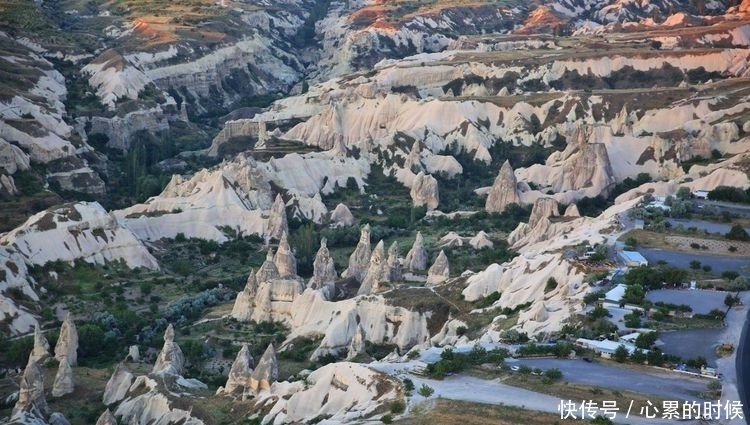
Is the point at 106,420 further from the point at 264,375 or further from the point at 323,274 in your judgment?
the point at 323,274

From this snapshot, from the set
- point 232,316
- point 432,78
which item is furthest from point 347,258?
point 432,78

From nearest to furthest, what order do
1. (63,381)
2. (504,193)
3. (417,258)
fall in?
(63,381), (417,258), (504,193)

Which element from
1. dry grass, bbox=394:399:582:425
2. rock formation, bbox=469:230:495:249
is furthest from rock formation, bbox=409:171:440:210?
dry grass, bbox=394:399:582:425

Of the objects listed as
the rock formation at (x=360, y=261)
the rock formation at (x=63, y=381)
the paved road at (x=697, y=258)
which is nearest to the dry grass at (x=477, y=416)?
the paved road at (x=697, y=258)

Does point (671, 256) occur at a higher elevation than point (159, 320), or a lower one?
higher

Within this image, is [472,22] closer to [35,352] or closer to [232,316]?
[232,316]

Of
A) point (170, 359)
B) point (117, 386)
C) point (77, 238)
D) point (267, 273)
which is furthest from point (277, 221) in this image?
point (117, 386)

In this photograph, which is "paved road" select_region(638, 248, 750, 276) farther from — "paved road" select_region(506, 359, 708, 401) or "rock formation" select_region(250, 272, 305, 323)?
"rock formation" select_region(250, 272, 305, 323)
